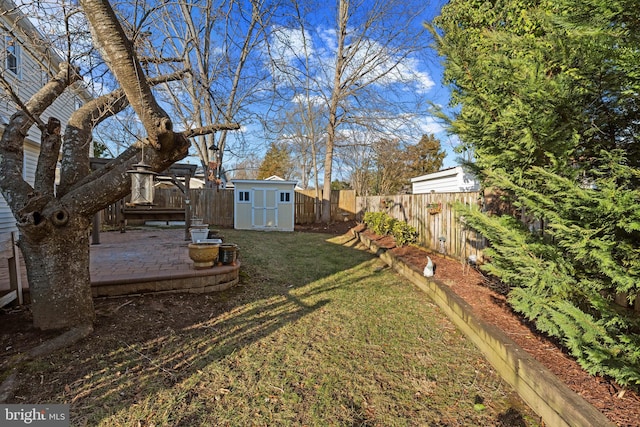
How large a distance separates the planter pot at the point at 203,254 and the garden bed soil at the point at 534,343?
11.2ft

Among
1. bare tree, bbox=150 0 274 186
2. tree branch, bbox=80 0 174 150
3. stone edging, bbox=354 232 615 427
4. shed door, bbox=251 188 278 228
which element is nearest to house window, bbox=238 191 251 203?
shed door, bbox=251 188 278 228

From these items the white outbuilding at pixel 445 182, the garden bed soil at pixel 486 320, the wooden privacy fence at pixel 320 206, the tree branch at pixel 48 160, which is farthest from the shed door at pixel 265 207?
the tree branch at pixel 48 160

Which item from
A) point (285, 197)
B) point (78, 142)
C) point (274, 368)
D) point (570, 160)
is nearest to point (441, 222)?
point (570, 160)

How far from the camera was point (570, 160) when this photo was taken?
8.05 feet

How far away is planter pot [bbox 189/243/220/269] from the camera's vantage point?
14.1 ft

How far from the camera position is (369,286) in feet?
16.7

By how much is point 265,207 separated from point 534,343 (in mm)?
11019

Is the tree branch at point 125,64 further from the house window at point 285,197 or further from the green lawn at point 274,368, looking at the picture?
the house window at point 285,197

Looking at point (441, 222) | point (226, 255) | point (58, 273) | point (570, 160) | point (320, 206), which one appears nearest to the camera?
point (570, 160)

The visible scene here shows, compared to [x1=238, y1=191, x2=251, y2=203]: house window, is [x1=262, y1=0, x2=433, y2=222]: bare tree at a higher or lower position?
higher

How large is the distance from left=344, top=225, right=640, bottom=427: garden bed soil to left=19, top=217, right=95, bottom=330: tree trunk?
4115 millimetres

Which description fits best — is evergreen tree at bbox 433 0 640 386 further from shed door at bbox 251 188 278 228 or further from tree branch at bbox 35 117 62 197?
shed door at bbox 251 188 278 228

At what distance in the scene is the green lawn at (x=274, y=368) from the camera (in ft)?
6.89

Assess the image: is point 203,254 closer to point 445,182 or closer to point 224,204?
point 224,204
